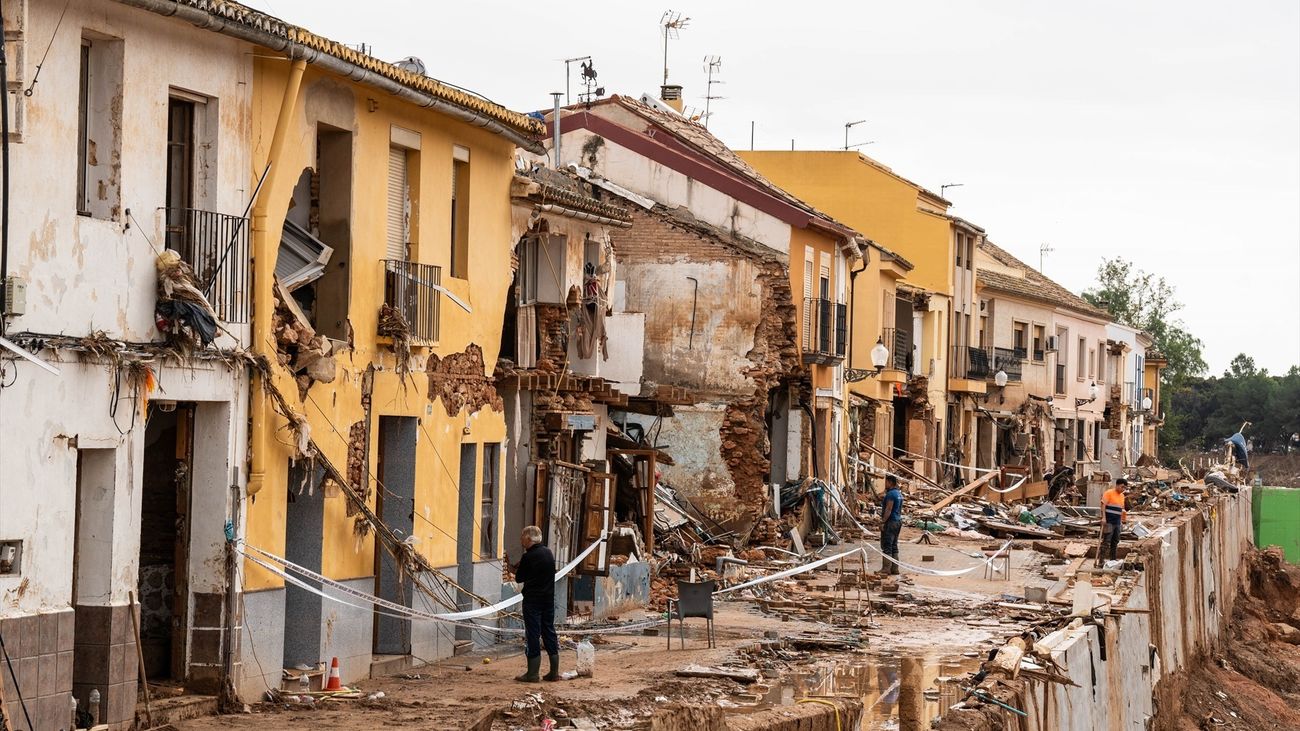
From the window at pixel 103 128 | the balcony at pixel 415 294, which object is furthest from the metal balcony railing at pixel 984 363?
the window at pixel 103 128

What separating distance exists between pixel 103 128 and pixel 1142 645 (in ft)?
56.1

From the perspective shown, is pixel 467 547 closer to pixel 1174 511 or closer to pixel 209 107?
pixel 209 107

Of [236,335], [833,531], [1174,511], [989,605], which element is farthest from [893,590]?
[1174,511]

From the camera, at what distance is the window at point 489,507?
20.7m

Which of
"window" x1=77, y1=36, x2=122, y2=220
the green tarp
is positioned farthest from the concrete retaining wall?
the green tarp

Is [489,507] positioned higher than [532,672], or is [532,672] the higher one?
[489,507]

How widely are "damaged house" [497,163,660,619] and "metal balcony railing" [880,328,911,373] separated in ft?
64.6

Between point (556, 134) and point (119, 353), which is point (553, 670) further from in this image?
point (556, 134)

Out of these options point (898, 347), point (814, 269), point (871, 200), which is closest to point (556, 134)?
point (814, 269)

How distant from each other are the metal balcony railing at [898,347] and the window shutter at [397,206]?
27070 millimetres

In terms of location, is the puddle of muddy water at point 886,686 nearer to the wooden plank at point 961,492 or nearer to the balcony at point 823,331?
the balcony at point 823,331

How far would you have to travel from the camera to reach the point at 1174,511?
4706cm

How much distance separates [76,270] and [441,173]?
6.79 m

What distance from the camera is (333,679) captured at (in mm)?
16500
